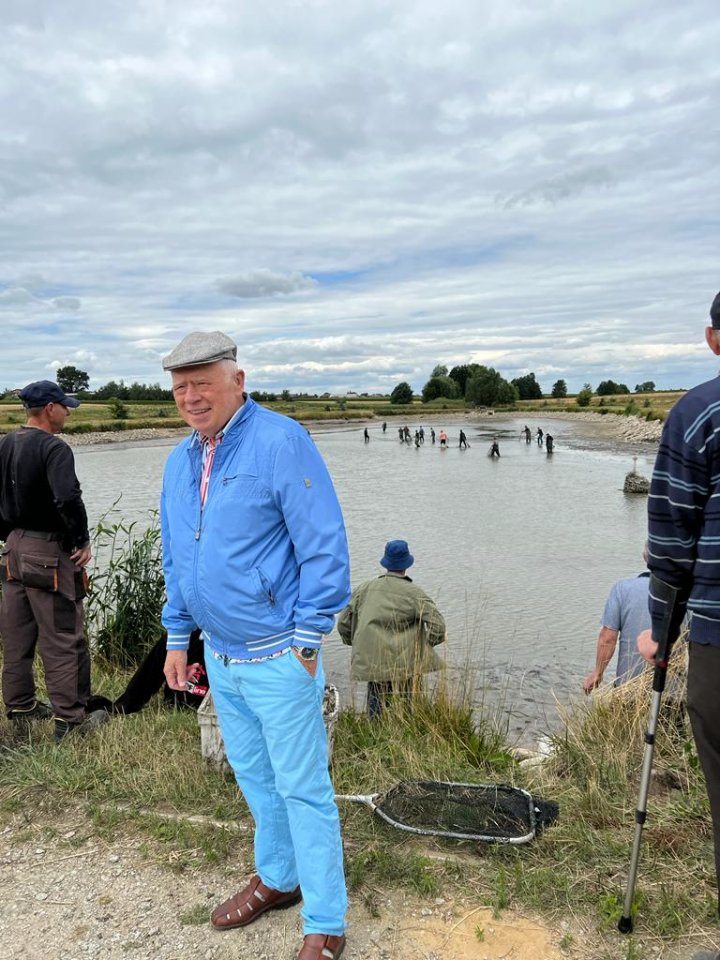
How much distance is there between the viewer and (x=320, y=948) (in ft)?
8.83

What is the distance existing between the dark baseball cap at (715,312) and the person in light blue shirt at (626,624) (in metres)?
3.32


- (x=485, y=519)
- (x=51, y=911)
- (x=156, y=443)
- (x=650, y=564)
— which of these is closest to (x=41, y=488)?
(x=51, y=911)

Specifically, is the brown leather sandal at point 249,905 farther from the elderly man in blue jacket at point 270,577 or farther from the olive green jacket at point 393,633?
the olive green jacket at point 393,633

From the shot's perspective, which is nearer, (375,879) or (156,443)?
(375,879)

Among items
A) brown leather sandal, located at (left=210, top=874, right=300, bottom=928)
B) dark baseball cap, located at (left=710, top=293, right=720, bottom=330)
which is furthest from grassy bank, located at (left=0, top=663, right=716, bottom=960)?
dark baseball cap, located at (left=710, top=293, right=720, bottom=330)

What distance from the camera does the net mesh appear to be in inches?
136

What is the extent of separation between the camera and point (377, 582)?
6309mm

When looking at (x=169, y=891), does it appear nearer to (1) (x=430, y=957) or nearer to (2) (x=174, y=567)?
(1) (x=430, y=957)

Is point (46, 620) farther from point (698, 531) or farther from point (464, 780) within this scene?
point (698, 531)

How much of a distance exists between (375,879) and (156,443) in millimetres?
64388

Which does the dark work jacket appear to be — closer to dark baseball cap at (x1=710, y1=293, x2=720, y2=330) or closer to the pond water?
the pond water

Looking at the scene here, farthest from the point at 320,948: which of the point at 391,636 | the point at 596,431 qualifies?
the point at 596,431

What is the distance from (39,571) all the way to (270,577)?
2.66m

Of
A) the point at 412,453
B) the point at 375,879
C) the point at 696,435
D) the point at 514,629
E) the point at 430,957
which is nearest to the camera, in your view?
the point at 696,435
